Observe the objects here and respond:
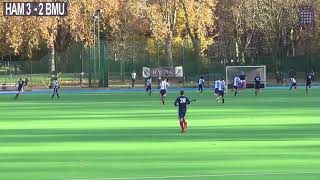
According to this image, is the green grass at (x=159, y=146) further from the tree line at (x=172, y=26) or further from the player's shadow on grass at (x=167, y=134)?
the tree line at (x=172, y=26)

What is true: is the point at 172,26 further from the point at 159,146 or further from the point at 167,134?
the point at 159,146

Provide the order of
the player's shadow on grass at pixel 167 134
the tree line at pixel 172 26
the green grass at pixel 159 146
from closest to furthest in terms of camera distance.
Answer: the green grass at pixel 159 146, the player's shadow on grass at pixel 167 134, the tree line at pixel 172 26

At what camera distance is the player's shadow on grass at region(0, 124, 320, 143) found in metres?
23.6

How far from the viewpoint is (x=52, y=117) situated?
35062 mm

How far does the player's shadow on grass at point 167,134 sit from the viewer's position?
2364 centimetres

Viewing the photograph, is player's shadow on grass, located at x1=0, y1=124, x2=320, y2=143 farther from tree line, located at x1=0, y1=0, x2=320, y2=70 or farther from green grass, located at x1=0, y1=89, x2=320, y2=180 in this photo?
tree line, located at x1=0, y1=0, x2=320, y2=70

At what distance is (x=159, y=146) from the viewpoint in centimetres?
2144

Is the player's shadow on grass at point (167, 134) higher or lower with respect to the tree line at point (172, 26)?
lower

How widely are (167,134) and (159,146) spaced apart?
3776mm

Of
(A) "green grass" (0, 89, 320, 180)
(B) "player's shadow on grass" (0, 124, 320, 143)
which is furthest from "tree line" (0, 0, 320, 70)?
(B) "player's shadow on grass" (0, 124, 320, 143)

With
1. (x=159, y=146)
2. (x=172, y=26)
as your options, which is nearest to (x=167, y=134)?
(x=159, y=146)

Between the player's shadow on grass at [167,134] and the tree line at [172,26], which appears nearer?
the player's shadow on grass at [167,134]

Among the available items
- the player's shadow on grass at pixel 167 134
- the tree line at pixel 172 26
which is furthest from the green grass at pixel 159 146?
the tree line at pixel 172 26


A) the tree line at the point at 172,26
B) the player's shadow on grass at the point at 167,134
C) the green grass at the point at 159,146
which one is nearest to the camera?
the green grass at the point at 159,146
